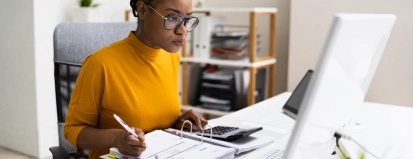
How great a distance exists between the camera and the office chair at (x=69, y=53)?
137 centimetres

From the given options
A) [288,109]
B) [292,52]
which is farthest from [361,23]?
[292,52]

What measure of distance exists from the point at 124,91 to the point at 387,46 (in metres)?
1.76

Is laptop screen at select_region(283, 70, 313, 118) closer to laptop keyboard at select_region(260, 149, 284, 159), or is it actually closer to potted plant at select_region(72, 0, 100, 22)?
laptop keyboard at select_region(260, 149, 284, 159)

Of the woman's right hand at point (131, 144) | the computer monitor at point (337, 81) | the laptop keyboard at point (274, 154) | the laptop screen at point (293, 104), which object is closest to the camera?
the computer monitor at point (337, 81)

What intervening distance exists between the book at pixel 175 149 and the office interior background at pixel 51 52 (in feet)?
5.36

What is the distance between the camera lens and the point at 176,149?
1.07m

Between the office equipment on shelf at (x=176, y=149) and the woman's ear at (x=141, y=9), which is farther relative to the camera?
the woman's ear at (x=141, y=9)

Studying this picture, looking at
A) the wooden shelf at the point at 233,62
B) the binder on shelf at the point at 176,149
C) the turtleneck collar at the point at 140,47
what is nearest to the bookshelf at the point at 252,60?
the wooden shelf at the point at 233,62

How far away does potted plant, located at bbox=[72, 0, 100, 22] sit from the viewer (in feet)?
9.29

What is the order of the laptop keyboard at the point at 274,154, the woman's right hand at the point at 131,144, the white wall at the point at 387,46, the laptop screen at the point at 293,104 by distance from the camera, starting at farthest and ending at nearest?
the white wall at the point at 387,46 < the laptop screen at the point at 293,104 < the laptop keyboard at the point at 274,154 < the woman's right hand at the point at 131,144

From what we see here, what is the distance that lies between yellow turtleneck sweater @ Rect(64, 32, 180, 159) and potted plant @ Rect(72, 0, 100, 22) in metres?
1.64

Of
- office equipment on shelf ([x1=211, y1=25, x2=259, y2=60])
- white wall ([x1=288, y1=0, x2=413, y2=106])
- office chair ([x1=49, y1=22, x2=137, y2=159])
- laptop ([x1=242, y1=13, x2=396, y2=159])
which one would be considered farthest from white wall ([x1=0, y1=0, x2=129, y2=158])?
laptop ([x1=242, y1=13, x2=396, y2=159])

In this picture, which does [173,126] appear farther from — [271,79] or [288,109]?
[271,79]

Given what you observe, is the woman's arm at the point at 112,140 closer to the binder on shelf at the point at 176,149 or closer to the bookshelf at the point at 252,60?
the binder on shelf at the point at 176,149
